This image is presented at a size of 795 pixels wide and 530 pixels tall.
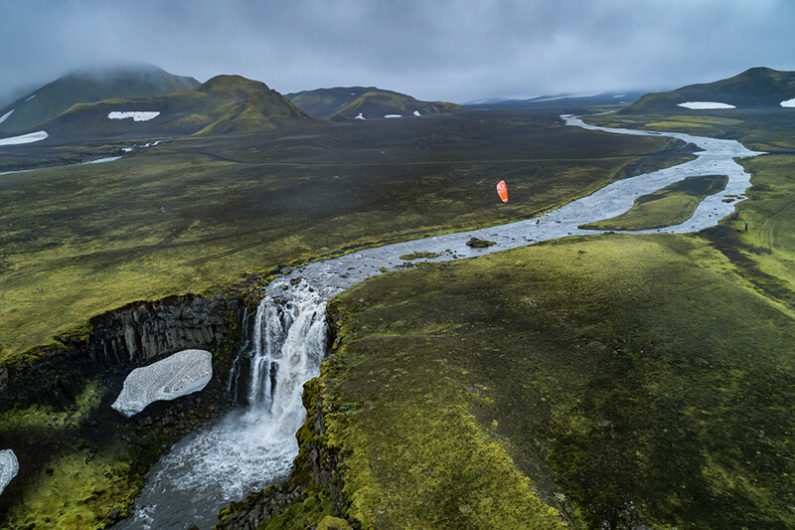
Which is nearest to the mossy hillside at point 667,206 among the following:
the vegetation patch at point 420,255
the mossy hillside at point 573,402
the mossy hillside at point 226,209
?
the mossy hillside at point 226,209

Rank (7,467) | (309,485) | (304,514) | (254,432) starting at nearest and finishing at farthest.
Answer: (304,514) → (309,485) → (7,467) → (254,432)

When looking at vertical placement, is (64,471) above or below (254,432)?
above

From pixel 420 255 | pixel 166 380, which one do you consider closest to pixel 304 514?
pixel 166 380

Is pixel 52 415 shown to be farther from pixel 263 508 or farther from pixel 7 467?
pixel 263 508

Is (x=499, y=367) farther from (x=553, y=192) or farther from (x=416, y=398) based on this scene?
(x=553, y=192)

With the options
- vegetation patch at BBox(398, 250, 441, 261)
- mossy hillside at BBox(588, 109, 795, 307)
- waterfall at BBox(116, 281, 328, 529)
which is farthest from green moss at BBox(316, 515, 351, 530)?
mossy hillside at BBox(588, 109, 795, 307)

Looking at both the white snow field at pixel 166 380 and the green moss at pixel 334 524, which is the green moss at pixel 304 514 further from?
the white snow field at pixel 166 380

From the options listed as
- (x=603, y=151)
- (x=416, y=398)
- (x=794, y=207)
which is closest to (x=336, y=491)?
(x=416, y=398)
